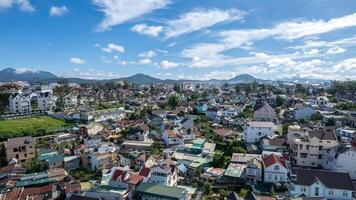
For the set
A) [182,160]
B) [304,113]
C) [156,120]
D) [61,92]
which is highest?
[61,92]

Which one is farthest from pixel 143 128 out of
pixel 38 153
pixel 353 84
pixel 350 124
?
pixel 353 84

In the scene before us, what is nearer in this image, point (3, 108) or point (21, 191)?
point (21, 191)

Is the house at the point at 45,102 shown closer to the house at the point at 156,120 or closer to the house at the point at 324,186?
the house at the point at 156,120

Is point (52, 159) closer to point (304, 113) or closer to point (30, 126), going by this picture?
point (30, 126)

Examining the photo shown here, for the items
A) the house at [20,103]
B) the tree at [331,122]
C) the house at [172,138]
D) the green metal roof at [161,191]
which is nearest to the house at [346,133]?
the tree at [331,122]

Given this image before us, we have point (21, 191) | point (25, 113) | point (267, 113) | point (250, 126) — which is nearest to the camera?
point (21, 191)

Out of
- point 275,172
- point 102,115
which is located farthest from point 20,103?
point 275,172

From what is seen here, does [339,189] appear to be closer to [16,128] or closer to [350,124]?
[350,124]

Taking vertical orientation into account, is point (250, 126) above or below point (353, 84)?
below
